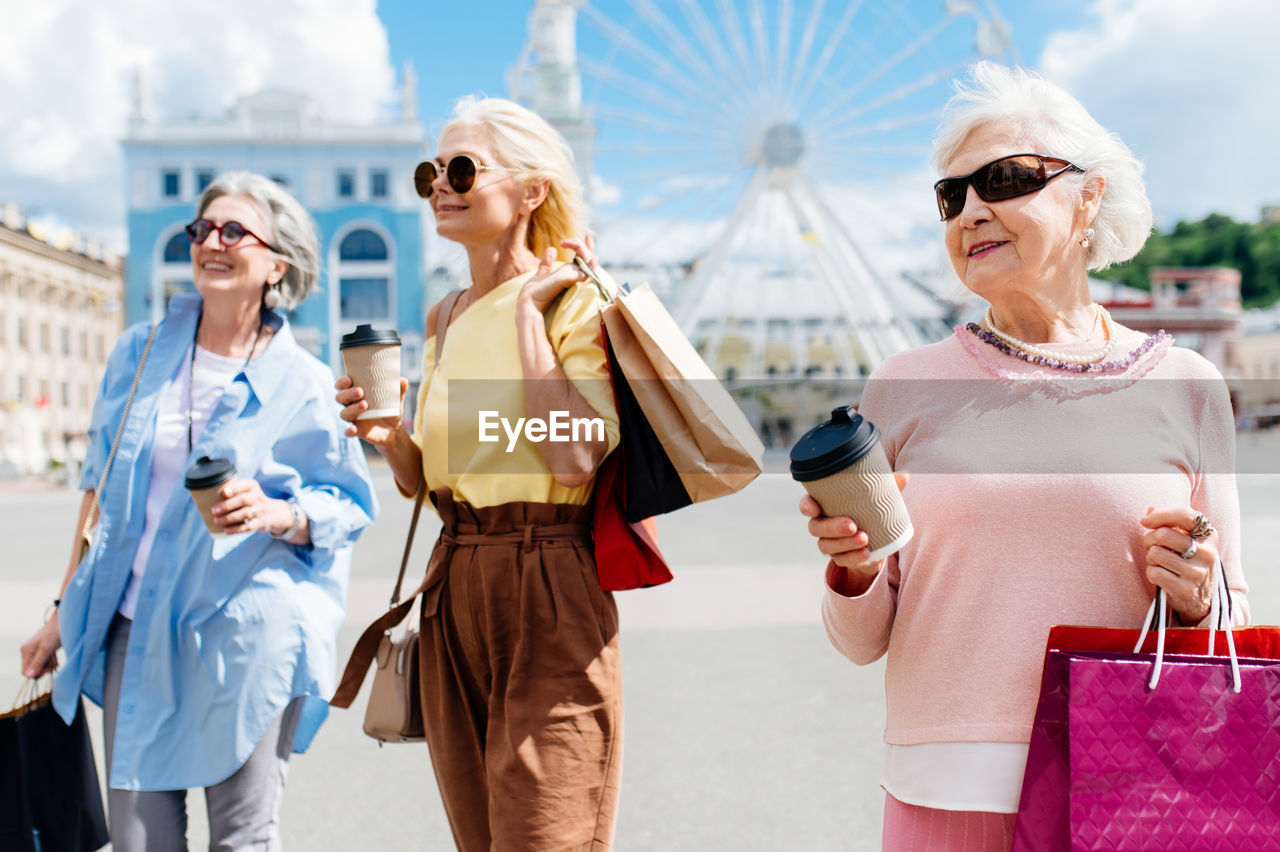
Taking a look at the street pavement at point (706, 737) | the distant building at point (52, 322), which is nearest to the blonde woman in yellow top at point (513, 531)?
the street pavement at point (706, 737)

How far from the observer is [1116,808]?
143 cm

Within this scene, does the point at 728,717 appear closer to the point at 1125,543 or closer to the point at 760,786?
the point at 760,786

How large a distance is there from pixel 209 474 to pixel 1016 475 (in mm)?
1564

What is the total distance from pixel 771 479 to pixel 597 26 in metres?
12.4

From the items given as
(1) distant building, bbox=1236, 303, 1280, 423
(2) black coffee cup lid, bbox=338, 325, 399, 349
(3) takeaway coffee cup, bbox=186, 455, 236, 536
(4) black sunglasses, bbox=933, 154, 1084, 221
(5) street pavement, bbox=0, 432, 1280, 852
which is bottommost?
(5) street pavement, bbox=0, 432, 1280, 852

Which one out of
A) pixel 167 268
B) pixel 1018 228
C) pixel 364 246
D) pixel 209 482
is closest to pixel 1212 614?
pixel 1018 228

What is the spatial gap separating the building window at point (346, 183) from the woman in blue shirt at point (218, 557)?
45075mm

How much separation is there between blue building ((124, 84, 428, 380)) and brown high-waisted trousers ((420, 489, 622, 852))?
4353cm

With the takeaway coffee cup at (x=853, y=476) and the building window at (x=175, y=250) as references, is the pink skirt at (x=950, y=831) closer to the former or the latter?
the takeaway coffee cup at (x=853, y=476)

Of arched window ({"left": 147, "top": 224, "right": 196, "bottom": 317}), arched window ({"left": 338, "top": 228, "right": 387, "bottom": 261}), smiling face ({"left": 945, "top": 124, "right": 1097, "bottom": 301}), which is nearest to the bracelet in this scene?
smiling face ({"left": 945, "top": 124, "right": 1097, "bottom": 301})

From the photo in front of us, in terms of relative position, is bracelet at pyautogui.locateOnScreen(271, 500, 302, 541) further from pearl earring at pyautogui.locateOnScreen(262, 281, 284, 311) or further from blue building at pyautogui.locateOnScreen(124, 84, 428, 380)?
blue building at pyautogui.locateOnScreen(124, 84, 428, 380)

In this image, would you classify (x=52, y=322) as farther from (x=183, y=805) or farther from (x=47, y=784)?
(x=183, y=805)

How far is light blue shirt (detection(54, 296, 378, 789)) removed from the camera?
236cm

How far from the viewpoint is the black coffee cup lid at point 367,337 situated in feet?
6.82
